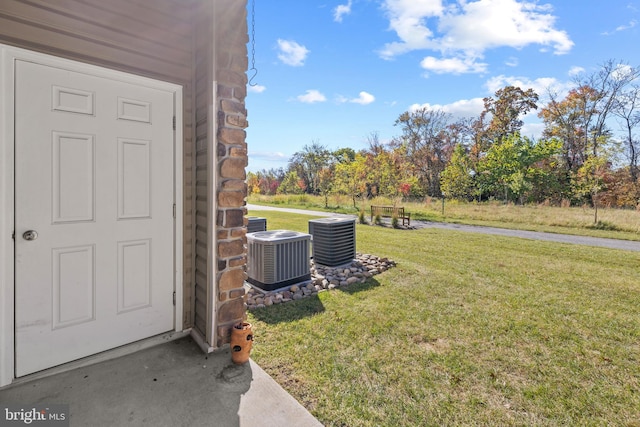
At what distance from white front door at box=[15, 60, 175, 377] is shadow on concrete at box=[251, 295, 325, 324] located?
38.5 inches

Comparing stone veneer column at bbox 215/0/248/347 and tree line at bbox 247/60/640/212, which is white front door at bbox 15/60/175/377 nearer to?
stone veneer column at bbox 215/0/248/347

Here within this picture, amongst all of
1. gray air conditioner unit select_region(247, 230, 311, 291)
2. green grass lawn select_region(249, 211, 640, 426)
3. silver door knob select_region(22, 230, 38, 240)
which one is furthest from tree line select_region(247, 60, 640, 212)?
silver door knob select_region(22, 230, 38, 240)

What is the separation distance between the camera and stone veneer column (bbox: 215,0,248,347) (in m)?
2.27

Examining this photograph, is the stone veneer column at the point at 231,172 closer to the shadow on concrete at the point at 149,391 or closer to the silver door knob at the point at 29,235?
the shadow on concrete at the point at 149,391

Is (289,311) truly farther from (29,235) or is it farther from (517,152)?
(517,152)

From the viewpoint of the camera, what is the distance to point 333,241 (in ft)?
15.8

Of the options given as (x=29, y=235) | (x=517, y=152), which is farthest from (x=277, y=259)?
(x=517, y=152)

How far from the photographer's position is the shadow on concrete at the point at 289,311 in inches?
121

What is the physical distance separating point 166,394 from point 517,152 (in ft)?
82.3

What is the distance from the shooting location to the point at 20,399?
68.7 inches

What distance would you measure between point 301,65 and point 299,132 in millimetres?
20944

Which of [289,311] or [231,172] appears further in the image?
[289,311]

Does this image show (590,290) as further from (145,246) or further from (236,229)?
(145,246)

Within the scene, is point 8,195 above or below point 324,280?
above
